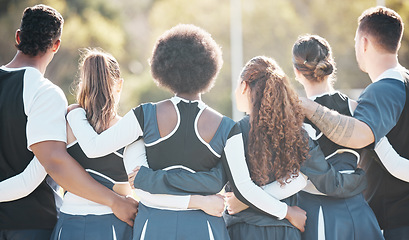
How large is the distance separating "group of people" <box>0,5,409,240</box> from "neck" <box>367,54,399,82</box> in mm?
172

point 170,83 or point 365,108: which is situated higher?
point 170,83

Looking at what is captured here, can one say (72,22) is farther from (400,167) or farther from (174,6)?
(400,167)

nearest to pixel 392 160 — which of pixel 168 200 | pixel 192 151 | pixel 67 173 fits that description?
pixel 192 151

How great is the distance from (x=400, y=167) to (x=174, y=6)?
29325mm

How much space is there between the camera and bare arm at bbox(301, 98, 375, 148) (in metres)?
3.04

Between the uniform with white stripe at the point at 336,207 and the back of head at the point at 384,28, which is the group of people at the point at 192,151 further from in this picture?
the back of head at the point at 384,28

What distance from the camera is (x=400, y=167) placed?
10.6ft

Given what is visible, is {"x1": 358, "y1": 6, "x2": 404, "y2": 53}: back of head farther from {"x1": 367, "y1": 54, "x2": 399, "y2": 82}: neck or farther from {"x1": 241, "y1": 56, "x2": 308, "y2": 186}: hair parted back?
{"x1": 241, "y1": 56, "x2": 308, "y2": 186}: hair parted back

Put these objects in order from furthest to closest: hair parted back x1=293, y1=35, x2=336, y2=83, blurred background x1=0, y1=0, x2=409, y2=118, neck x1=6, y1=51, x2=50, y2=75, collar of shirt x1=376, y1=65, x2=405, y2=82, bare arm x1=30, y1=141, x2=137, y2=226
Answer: blurred background x1=0, y1=0, x2=409, y2=118
collar of shirt x1=376, y1=65, x2=405, y2=82
hair parted back x1=293, y1=35, x2=336, y2=83
neck x1=6, y1=51, x2=50, y2=75
bare arm x1=30, y1=141, x2=137, y2=226

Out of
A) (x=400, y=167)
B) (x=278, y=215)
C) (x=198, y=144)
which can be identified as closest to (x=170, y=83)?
(x=198, y=144)

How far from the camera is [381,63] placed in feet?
11.3

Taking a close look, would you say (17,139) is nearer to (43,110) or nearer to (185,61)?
(43,110)

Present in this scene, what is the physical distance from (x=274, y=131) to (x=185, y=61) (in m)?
Result: 0.69

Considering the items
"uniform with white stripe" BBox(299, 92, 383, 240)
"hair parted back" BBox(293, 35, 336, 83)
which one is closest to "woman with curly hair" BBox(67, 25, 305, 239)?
"uniform with white stripe" BBox(299, 92, 383, 240)
